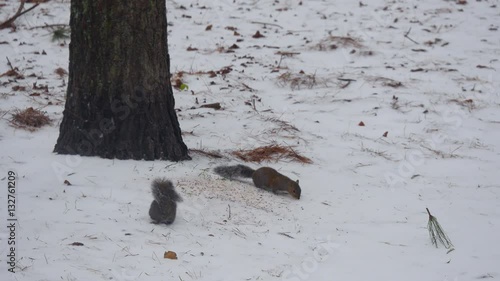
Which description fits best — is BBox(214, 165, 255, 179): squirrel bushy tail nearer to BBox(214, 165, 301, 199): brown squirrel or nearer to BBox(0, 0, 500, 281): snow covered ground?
BBox(214, 165, 301, 199): brown squirrel

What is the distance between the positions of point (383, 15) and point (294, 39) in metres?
1.79

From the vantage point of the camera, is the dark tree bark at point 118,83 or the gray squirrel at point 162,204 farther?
the dark tree bark at point 118,83

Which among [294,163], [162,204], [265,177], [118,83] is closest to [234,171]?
A: [265,177]

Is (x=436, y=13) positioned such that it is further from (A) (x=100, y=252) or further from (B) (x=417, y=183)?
(A) (x=100, y=252)

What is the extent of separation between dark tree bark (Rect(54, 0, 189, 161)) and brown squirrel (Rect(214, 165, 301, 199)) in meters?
0.44

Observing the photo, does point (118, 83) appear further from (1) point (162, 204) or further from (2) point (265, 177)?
(2) point (265, 177)

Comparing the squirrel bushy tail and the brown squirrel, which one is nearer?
the brown squirrel

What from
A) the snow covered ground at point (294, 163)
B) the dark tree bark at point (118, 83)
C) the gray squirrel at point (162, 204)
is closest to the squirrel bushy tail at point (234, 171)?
the snow covered ground at point (294, 163)

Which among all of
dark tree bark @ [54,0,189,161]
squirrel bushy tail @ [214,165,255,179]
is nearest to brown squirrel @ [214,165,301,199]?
squirrel bushy tail @ [214,165,255,179]

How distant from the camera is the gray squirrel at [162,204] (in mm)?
3109

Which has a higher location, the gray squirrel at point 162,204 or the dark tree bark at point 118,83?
the dark tree bark at point 118,83

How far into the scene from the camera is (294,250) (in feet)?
10.0

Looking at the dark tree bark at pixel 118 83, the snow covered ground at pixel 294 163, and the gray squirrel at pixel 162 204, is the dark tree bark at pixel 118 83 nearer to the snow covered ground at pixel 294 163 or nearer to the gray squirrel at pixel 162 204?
the snow covered ground at pixel 294 163

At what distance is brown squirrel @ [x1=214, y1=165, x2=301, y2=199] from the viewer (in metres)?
3.66
